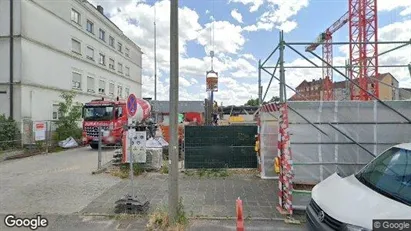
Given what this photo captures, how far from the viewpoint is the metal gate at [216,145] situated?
11.0 m

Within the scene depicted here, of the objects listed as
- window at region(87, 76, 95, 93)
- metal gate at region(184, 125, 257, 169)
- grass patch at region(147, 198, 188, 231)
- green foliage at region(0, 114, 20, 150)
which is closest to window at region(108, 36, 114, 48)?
window at region(87, 76, 95, 93)

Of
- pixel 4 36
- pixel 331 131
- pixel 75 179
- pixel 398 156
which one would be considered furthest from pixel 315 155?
pixel 4 36

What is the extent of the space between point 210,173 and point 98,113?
10.9 meters

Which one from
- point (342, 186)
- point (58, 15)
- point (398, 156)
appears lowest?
point (342, 186)

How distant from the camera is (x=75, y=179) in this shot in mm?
9789

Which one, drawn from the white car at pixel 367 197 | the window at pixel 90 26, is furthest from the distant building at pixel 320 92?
the window at pixel 90 26

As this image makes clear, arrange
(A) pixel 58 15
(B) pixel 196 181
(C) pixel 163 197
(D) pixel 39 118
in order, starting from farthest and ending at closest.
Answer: (A) pixel 58 15
(D) pixel 39 118
(B) pixel 196 181
(C) pixel 163 197

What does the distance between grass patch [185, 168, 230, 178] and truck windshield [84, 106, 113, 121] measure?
32.1 feet

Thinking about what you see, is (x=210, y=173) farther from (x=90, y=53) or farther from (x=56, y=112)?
(x=90, y=53)

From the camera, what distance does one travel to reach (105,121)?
61.1ft

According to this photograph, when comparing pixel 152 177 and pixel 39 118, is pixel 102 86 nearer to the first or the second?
pixel 39 118

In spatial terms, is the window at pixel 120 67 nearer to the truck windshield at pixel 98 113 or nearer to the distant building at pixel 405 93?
the truck windshield at pixel 98 113

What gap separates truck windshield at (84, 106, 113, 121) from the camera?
738 inches

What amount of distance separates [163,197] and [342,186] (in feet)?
15.0
